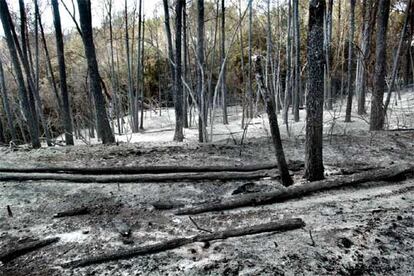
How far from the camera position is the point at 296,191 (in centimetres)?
327

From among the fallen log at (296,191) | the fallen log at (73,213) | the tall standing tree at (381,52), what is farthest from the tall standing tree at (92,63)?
the tall standing tree at (381,52)

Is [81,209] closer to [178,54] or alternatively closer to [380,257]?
[380,257]

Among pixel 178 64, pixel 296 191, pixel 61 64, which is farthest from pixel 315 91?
pixel 61 64

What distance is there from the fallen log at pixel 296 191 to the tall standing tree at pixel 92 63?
171 inches

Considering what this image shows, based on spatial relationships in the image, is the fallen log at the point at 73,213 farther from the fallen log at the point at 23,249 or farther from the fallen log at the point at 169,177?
the fallen log at the point at 169,177

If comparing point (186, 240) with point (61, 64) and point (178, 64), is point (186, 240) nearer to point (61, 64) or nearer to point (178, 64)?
point (178, 64)

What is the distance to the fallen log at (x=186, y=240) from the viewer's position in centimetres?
229

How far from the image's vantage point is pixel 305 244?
7.76ft

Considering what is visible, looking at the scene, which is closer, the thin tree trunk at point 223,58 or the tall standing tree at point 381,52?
the tall standing tree at point 381,52

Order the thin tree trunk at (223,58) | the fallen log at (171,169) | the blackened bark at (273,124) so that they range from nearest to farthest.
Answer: the blackened bark at (273,124)
the fallen log at (171,169)
the thin tree trunk at (223,58)

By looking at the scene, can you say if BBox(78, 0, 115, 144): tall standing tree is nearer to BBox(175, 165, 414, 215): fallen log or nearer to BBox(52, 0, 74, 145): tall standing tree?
BBox(52, 0, 74, 145): tall standing tree

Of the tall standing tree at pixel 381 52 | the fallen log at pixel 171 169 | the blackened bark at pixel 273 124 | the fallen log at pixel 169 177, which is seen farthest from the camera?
the tall standing tree at pixel 381 52

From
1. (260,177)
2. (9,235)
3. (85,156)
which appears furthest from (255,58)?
(85,156)

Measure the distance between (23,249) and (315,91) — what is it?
3057 mm
